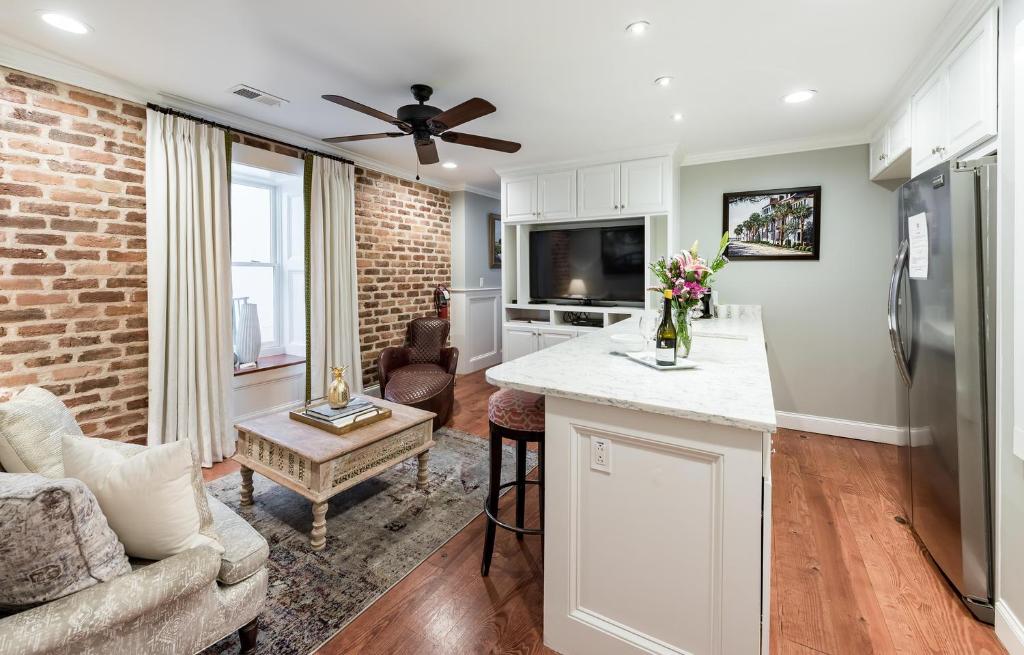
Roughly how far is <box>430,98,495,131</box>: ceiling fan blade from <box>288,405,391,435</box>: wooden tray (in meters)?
1.63

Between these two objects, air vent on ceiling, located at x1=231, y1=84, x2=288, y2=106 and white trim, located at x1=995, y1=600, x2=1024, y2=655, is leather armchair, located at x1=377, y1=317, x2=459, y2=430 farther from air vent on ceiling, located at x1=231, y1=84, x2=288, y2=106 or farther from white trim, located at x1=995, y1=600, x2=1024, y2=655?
white trim, located at x1=995, y1=600, x2=1024, y2=655

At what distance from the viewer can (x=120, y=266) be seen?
8.70 feet

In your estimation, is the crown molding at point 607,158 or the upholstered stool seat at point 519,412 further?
the crown molding at point 607,158

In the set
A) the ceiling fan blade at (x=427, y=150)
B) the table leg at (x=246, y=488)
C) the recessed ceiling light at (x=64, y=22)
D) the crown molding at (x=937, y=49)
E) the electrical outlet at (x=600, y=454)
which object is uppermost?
the recessed ceiling light at (x=64, y=22)

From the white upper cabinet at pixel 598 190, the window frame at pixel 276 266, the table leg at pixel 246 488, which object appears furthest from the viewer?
the window frame at pixel 276 266

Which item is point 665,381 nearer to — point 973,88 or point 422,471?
point 422,471

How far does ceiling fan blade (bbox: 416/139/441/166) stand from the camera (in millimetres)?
2672

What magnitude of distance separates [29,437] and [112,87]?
222 cm

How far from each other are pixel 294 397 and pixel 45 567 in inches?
121

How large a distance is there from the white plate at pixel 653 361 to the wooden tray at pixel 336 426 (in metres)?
1.41

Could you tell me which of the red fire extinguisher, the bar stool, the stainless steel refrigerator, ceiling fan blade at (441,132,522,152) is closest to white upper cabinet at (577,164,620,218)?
ceiling fan blade at (441,132,522,152)

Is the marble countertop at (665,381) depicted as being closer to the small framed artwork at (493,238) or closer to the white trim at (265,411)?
the white trim at (265,411)

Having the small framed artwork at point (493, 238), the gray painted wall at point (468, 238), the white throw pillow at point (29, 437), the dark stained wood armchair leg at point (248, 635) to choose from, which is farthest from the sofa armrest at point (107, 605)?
the small framed artwork at point (493, 238)

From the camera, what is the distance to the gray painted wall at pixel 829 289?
11.2ft
